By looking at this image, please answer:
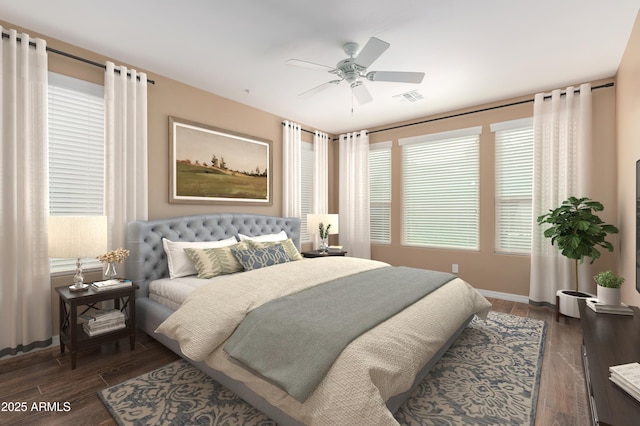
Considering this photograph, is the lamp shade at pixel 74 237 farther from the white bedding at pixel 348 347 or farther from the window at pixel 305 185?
the window at pixel 305 185

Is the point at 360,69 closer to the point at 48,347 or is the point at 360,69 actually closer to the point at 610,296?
the point at 610,296

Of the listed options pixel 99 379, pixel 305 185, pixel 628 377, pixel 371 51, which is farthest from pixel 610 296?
pixel 305 185

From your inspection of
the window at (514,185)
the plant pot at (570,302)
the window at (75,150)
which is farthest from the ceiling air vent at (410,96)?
the window at (75,150)

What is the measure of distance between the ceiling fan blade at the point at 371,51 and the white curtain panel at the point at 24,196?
2.75 meters

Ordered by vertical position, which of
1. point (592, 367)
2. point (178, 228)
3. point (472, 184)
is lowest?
point (592, 367)

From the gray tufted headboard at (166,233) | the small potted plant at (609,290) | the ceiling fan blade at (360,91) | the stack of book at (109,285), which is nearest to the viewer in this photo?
the small potted plant at (609,290)

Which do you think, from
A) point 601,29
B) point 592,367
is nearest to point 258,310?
point 592,367

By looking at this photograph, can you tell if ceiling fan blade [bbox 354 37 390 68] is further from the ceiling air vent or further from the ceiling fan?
the ceiling air vent

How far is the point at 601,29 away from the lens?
2.65 meters

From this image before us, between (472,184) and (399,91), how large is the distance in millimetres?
1828

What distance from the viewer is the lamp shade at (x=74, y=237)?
248 centimetres

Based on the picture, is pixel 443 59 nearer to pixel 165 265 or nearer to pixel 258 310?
pixel 258 310

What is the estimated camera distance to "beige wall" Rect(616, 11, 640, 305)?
2664 mm

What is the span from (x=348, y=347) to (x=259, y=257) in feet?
6.48
